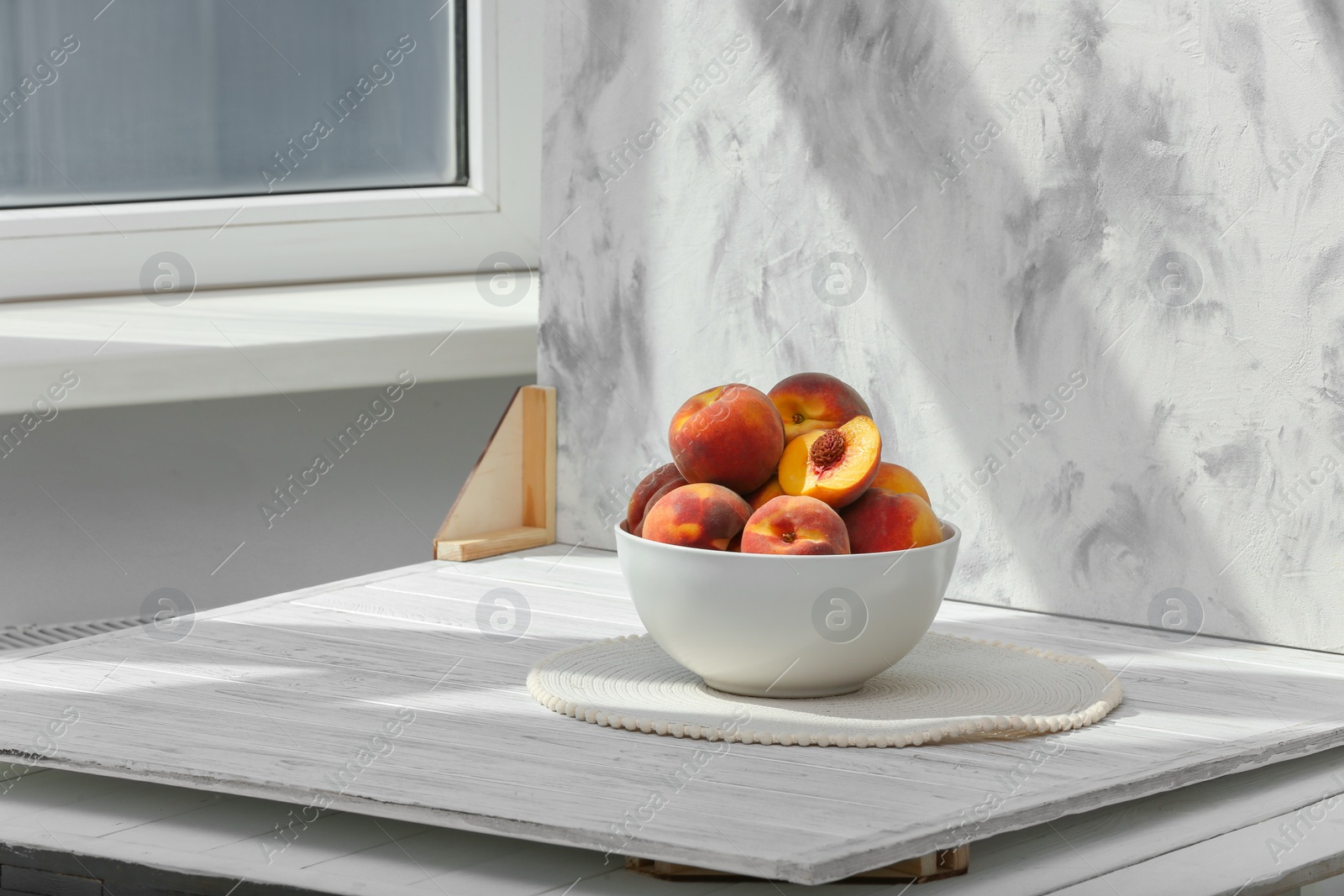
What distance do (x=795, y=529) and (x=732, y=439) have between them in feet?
0.23

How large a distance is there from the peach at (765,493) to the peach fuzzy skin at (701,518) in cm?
2

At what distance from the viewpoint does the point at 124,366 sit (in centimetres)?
168

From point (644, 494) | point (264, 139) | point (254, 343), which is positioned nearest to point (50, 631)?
point (254, 343)

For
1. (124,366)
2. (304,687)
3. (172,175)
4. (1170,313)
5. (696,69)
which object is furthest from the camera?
(172,175)

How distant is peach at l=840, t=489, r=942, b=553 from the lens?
98cm

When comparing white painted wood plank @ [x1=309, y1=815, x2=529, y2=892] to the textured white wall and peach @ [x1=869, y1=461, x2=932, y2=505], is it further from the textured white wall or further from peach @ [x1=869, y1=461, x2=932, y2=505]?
the textured white wall

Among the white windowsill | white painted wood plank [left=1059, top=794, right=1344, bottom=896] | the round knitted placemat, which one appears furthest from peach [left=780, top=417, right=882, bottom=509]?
the white windowsill

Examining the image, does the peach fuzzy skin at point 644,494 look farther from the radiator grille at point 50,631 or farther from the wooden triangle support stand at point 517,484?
the radiator grille at point 50,631

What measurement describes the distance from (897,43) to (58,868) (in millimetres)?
946

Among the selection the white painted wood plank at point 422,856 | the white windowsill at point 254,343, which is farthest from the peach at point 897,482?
the white windowsill at point 254,343

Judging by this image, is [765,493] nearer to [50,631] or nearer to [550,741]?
[550,741]

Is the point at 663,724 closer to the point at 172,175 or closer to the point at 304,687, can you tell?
the point at 304,687

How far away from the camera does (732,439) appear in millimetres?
988

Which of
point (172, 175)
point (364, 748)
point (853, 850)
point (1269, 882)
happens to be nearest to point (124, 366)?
point (172, 175)
